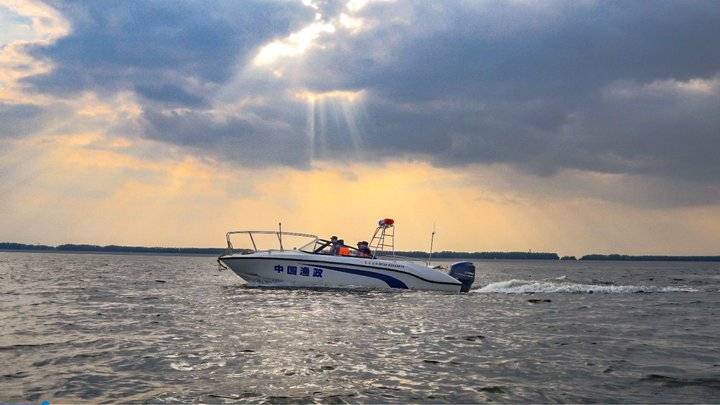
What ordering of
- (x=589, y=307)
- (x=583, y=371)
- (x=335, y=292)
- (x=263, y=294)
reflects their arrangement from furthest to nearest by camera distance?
(x=335, y=292), (x=263, y=294), (x=589, y=307), (x=583, y=371)

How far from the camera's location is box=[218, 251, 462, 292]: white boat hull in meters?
27.0

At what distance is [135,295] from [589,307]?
19.1m

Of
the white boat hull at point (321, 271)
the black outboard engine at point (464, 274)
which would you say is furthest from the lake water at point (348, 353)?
Result: the black outboard engine at point (464, 274)

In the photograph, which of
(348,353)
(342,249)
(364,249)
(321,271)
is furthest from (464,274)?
(348,353)

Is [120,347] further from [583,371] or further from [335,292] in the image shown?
[335,292]

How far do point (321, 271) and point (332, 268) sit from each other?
0.55 metres

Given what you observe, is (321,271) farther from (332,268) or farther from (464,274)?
(464,274)

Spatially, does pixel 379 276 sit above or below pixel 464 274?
below

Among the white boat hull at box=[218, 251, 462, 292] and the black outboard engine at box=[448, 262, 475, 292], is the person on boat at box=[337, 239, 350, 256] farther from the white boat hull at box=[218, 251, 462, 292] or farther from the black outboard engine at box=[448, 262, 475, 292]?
the black outboard engine at box=[448, 262, 475, 292]

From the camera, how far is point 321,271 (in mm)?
27062

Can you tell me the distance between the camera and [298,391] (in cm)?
816

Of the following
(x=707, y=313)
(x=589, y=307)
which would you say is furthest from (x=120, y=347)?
(x=707, y=313)

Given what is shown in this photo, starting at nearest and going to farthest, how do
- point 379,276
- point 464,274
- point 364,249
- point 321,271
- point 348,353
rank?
point 348,353 → point 321,271 → point 379,276 → point 364,249 → point 464,274

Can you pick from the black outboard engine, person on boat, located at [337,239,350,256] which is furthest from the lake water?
the black outboard engine
